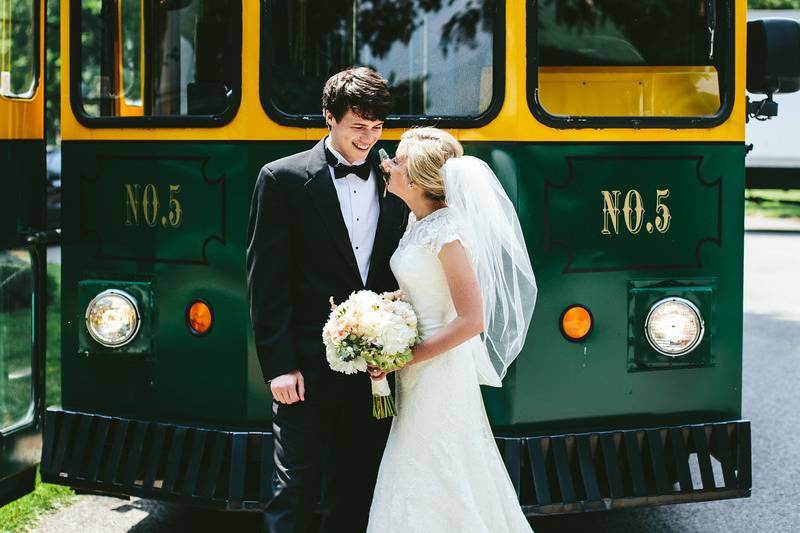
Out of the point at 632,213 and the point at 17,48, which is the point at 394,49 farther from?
the point at 17,48

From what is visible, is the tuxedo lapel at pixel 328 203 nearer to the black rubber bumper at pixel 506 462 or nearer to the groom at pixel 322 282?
the groom at pixel 322 282

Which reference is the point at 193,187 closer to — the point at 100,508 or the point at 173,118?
the point at 173,118

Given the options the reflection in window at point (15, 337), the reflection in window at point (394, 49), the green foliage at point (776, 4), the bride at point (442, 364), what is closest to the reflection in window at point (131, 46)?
the reflection in window at point (15, 337)

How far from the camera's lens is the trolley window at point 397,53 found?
171 inches

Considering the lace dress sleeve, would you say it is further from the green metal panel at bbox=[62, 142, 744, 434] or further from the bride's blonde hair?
the green metal panel at bbox=[62, 142, 744, 434]

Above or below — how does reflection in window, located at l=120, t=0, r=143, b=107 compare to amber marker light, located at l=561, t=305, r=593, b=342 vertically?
above

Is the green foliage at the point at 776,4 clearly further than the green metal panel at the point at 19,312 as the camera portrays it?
Yes

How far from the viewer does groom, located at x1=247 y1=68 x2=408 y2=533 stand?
3.51 metres

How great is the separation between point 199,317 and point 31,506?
5.72 ft

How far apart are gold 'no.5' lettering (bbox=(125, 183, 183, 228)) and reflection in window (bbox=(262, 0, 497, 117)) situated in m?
0.56

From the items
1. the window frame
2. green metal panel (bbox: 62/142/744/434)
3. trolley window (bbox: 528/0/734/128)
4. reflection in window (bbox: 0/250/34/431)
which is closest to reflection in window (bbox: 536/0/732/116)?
trolley window (bbox: 528/0/734/128)

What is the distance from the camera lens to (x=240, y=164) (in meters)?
4.38

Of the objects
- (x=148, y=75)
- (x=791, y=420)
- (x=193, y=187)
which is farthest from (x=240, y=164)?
(x=791, y=420)

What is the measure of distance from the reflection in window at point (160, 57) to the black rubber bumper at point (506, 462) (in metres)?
1.27
